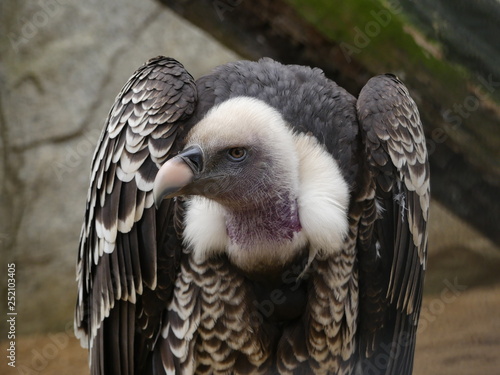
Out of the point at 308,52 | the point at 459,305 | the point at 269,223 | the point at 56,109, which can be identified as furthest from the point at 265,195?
the point at 56,109

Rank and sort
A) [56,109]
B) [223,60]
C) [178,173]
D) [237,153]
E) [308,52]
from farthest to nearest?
1. [223,60]
2. [56,109]
3. [308,52]
4. [237,153]
5. [178,173]

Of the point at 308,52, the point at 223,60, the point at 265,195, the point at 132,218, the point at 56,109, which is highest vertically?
the point at 308,52

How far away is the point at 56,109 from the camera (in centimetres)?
674

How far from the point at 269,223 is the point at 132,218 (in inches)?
23.3

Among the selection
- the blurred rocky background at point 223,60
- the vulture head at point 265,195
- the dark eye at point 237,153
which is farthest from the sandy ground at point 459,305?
the dark eye at point 237,153

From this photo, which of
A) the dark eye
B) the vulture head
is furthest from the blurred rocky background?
the dark eye

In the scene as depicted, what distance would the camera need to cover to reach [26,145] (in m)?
6.55

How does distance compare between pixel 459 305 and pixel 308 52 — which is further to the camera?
pixel 459 305

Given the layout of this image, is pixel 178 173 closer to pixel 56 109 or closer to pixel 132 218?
pixel 132 218

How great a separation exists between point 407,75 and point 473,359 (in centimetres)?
145

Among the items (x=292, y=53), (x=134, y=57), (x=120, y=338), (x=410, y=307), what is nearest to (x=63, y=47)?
(x=134, y=57)

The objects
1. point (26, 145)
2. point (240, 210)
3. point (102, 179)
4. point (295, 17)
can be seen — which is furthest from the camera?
point (26, 145)

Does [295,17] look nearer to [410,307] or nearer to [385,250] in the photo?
[385,250]

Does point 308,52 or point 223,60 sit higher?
point 308,52
